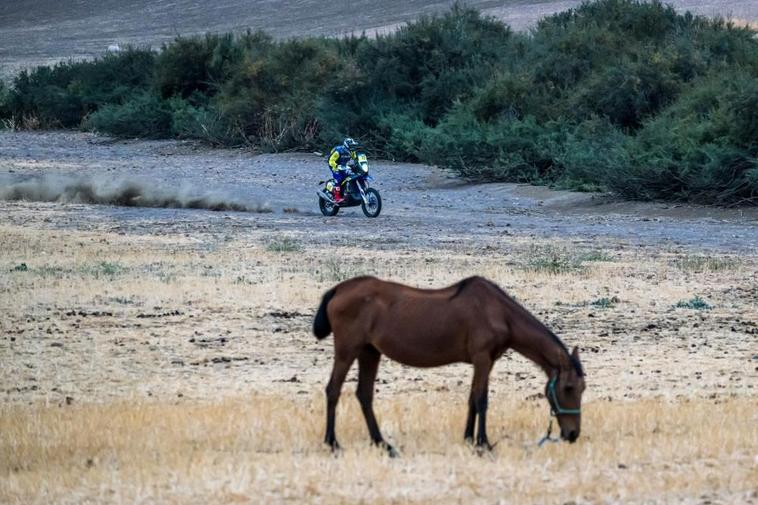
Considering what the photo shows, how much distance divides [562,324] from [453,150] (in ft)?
68.9

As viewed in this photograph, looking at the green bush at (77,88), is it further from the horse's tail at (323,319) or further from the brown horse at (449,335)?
the brown horse at (449,335)

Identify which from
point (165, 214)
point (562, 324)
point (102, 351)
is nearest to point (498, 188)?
point (165, 214)

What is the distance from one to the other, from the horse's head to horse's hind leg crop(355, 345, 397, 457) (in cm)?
105

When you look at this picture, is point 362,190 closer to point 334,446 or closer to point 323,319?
point 323,319

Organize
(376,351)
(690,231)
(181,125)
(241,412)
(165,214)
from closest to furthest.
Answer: (376,351) → (241,412) → (690,231) → (165,214) → (181,125)

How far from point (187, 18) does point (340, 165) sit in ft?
329

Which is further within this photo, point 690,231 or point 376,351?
point 690,231

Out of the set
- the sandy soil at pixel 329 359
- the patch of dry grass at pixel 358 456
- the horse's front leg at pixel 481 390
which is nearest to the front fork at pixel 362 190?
the sandy soil at pixel 329 359

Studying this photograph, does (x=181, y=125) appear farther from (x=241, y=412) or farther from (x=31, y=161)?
(x=241, y=412)

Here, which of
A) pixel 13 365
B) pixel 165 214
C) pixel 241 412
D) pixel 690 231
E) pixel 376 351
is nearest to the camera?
pixel 376 351

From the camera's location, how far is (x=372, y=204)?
1106 inches

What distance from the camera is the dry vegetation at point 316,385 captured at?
8.46 meters

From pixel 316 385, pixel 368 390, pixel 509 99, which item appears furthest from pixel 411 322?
pixel 509 99

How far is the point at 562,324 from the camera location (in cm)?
1537
